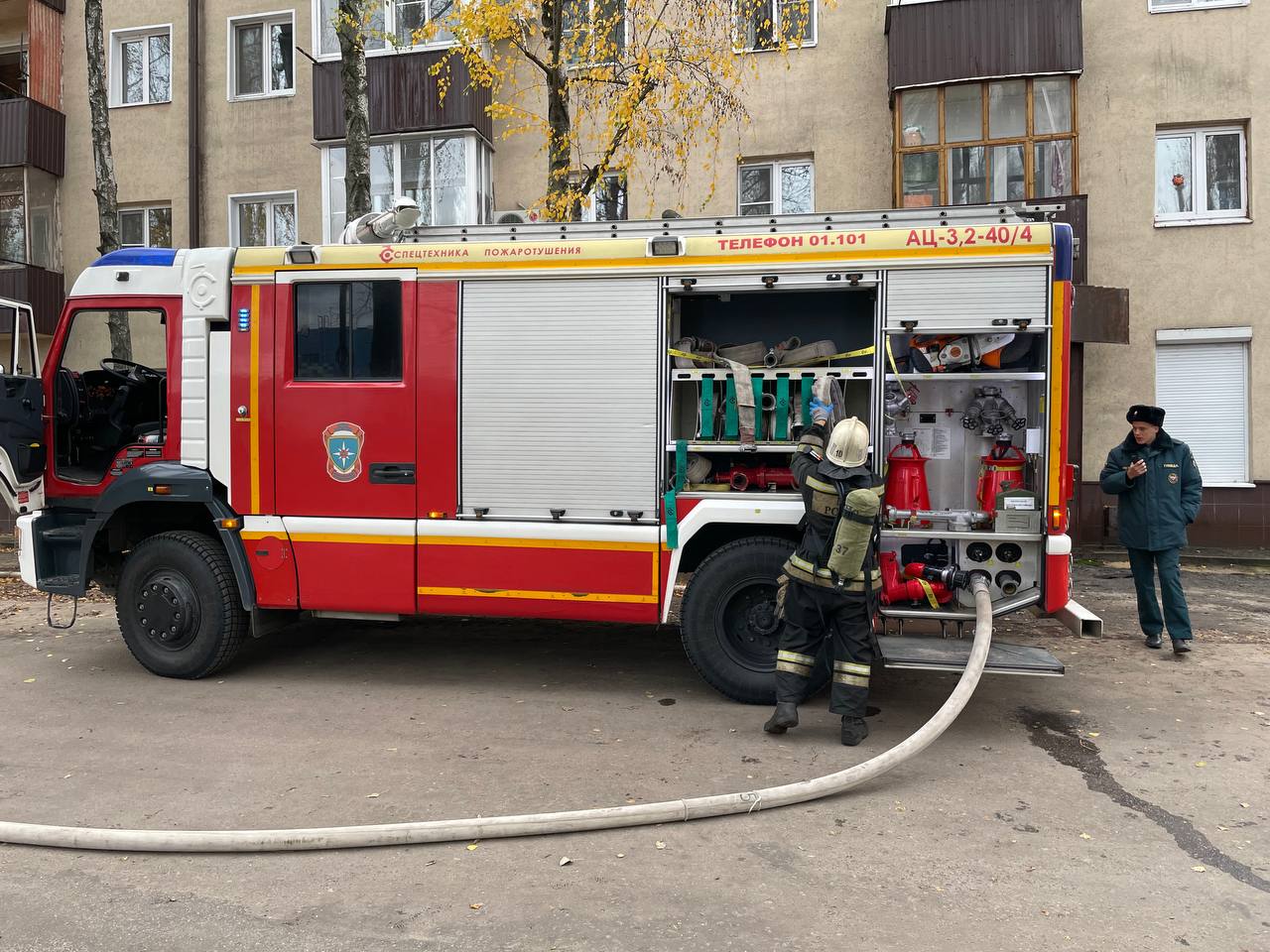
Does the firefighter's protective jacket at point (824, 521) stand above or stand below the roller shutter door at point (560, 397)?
below

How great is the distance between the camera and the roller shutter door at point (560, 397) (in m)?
5.60

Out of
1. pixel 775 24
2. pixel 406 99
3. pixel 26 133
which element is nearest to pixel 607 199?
pixel 775 24

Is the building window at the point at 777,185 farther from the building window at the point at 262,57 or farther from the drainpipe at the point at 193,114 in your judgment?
the drainpipe at the point at 193,114

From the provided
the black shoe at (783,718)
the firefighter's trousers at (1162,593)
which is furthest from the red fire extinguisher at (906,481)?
the firefighter's trousers at (1162,593)

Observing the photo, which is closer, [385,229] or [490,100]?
[385,229]

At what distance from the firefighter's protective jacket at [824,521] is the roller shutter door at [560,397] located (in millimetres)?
990

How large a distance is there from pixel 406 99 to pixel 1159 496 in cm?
1266

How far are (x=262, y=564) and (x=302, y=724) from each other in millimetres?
1200

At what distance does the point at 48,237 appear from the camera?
17.4 m

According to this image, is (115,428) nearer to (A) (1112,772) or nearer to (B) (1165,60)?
(A) (1112,772)

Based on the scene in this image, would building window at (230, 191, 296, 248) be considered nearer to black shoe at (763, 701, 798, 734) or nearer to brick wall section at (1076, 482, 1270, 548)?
brick wall section at (1076, 482, 1270, 548)

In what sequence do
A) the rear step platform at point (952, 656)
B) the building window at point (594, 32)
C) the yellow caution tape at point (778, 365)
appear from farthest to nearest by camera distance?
the building window at point (594, 32), the yellow caution tape at point (778, 365), the rear step platform at point (952, 656)

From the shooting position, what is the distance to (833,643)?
5.04 metres

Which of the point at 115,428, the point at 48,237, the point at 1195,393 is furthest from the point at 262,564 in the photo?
the point at 48,237
